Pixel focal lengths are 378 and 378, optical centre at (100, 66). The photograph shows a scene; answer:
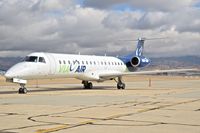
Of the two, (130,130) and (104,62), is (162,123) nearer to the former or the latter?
(130,130)

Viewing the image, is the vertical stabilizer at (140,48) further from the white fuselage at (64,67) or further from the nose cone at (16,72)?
the nose cone at (16,72)

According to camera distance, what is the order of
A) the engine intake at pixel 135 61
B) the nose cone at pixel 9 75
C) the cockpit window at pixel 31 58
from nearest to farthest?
the nose cone at pixel 9 75
the cockpit window at pixel 31 58
the engine intake at pixel 135 61

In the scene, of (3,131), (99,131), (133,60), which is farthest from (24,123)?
(133,60)

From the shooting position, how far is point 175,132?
30.0ft

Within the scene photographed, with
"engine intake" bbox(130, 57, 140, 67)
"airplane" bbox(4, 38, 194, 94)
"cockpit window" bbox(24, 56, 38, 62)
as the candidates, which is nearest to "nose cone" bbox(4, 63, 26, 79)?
"airplane" bbox(4, 38, 194, 94)

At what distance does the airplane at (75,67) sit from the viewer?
85.9 ft

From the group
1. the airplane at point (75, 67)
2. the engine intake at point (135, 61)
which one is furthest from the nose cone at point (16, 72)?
the engine intake at point (135, 61)

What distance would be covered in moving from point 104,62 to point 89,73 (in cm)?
344

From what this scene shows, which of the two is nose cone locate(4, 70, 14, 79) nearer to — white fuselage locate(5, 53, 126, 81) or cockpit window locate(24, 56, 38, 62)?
white fuselage locate(5, 53, 126, 81)

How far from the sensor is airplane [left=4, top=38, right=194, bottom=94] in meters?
26.2

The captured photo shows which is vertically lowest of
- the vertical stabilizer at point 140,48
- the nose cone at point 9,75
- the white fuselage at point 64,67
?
the nose cone at point 9,75

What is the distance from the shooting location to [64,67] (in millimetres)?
30281

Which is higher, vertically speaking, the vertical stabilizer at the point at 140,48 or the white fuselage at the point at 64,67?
the vertical stabilizer at the point at 140,48

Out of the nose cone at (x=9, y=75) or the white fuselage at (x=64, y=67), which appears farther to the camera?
the white fuselage at (x=64, y=67)
